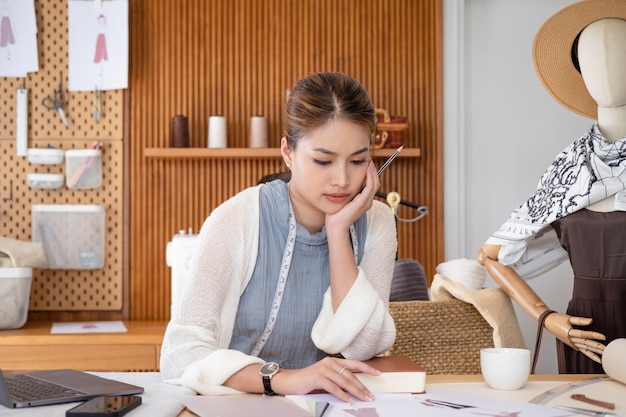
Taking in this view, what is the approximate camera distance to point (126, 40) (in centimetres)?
342

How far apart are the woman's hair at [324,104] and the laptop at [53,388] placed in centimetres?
60

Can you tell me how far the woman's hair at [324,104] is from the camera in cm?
159

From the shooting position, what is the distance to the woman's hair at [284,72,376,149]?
62.7 inches

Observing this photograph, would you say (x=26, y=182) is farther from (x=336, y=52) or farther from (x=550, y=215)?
(x=550, y=215)

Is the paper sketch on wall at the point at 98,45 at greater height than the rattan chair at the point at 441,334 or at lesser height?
greater

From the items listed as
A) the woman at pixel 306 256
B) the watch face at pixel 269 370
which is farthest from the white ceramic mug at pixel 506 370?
the watch face at pixel 269 370

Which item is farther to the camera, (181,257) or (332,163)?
(181,257)

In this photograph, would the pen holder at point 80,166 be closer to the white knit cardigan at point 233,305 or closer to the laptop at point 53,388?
the white knit cardigan at point 233,305

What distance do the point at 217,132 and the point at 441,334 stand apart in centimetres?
137

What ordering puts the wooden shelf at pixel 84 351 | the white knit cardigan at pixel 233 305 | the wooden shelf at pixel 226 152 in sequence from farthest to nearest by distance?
the wooden shelf at pixel 226 152 → the wooden shelf at pixel 84 351 → the white knit cardigan at pixel 233 305

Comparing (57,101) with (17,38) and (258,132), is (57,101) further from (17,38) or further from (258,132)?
(258,132)

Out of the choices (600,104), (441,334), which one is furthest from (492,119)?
(441,334)

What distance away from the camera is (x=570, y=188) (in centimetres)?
226

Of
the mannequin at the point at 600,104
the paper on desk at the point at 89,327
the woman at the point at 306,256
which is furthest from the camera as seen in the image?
the paper on desk at the point at 89,327
